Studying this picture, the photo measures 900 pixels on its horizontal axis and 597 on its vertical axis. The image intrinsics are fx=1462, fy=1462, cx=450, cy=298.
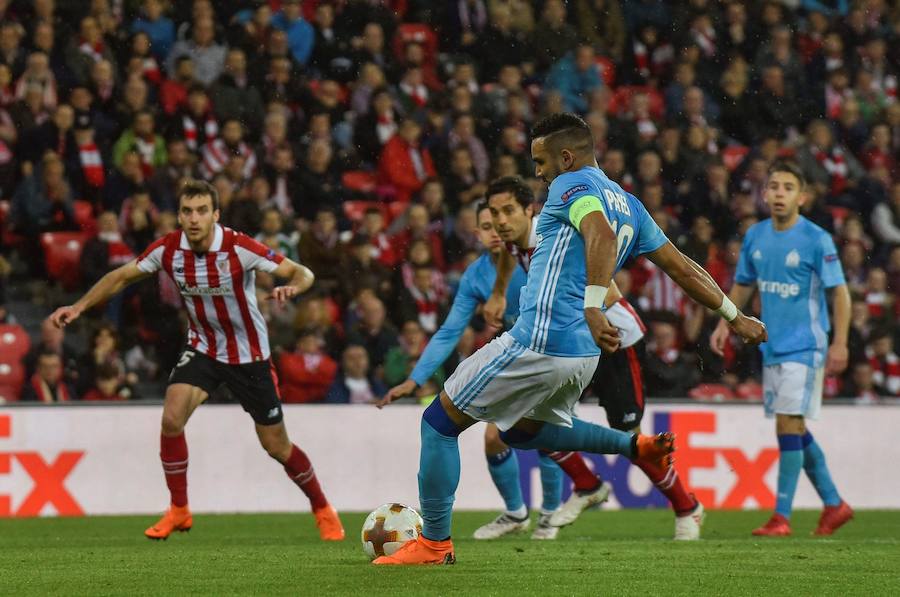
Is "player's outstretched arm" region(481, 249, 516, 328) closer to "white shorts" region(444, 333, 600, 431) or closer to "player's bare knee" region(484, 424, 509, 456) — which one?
"player's bare knee" region(484, 424, 509, 456)

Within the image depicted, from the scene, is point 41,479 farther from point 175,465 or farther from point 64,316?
point 64,316

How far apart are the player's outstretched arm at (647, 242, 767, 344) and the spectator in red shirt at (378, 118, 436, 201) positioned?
9934 millimetres

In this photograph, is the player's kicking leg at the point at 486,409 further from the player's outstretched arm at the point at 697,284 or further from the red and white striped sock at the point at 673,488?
the red and white striped sock at the point at 673,488

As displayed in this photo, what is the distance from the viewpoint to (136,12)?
16.8 meters

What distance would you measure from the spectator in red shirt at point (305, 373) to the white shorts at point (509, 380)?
23.3 feet

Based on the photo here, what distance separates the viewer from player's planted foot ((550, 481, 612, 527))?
9180 mm

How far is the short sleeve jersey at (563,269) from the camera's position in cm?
632

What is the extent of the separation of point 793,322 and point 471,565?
396cm

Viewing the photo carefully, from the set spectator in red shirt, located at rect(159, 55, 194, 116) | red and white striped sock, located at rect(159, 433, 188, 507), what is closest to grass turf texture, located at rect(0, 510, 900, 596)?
red and white striped sock, located at rect(159, 433, 188, 507)

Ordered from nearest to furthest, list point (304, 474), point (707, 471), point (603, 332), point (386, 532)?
point (603, 332), point (386, 532), point (304, 474), point (707, 471)

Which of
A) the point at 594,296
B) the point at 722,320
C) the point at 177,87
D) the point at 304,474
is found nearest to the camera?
the point at 594,296

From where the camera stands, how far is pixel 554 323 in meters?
6.38

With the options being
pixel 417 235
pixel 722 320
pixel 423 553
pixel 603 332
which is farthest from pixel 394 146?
pixel 603 332

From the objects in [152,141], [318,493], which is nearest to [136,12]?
[152,141]
